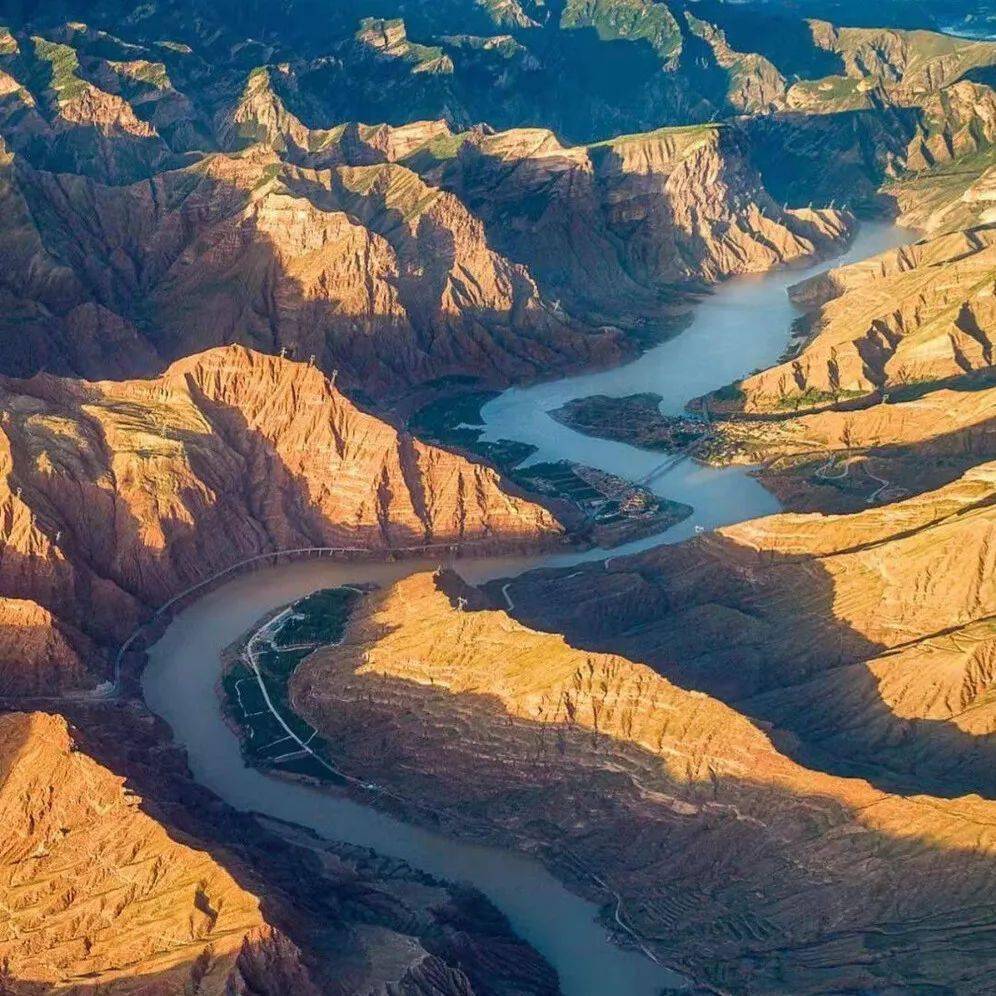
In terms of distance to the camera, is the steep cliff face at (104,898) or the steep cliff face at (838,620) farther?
the steep cliff face at (838,620)

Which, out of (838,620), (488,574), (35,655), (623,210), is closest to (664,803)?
(838,620)

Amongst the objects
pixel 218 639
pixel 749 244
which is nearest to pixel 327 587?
pixel 218 639

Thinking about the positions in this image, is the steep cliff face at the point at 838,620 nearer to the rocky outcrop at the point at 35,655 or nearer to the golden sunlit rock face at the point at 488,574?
the golden sunlit rock face at the point at 488,574

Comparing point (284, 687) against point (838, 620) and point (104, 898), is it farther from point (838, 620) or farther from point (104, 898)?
point (838, 620)

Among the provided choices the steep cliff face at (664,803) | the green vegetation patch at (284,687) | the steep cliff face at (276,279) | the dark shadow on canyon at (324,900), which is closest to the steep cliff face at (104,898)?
the dark shadow on canyon at (324,900)

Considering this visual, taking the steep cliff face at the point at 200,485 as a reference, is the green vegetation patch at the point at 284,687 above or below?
below
